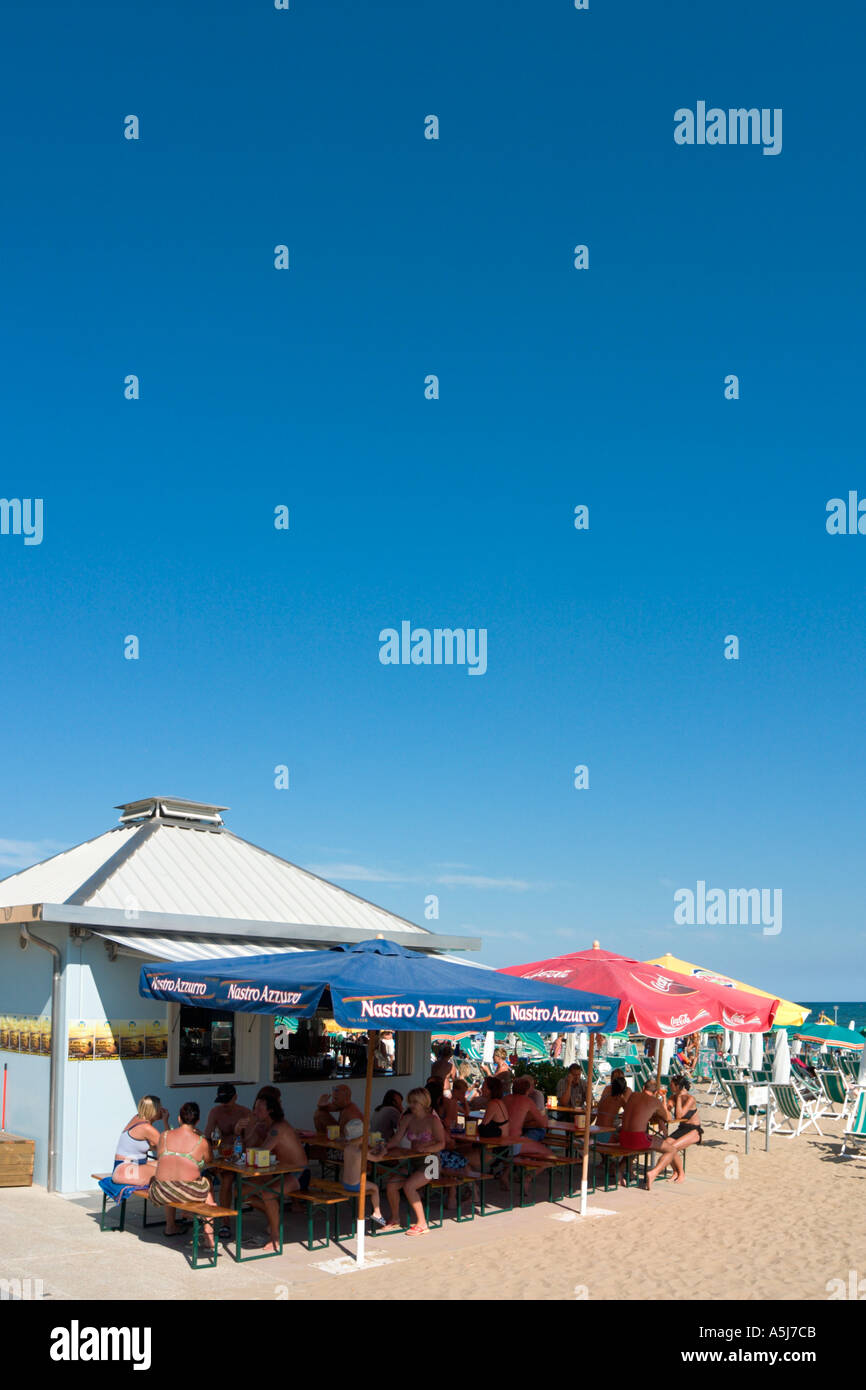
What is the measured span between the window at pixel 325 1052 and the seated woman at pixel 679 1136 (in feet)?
10.8

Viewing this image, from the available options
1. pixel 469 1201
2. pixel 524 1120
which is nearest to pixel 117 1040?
pixel 469 1201

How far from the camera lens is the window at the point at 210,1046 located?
38.0 ft

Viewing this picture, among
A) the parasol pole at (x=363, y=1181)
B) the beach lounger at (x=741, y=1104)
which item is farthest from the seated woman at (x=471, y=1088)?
the parasol pole at (x=363, y=1181)

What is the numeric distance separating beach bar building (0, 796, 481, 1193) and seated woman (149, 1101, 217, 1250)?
8.58 ft

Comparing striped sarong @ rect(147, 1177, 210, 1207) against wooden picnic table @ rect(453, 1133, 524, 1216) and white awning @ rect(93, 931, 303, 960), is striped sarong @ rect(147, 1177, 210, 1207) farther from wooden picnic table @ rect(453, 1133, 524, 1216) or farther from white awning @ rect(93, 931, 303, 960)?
wooden picnic table @ rect(453, 1133, 524, 1216)

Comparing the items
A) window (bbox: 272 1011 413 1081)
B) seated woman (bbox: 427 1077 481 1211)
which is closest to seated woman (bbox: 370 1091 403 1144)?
seated woman (bbox: 427 1077 481 1211)

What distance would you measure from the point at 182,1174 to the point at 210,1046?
3.81m

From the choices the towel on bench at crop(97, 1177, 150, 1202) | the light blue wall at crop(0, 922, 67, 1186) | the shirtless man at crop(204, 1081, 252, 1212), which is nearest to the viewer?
the towel on bench at crop(97, 1177, 150, 1202)

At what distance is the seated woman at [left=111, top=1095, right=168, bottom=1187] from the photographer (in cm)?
884

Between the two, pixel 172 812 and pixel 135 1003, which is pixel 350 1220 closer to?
pixel 135 1003

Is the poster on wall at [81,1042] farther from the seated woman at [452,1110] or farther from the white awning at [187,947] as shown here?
the seated woman at [452,1110]

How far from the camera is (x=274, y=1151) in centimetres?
870

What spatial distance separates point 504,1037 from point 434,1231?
18947 millimetres

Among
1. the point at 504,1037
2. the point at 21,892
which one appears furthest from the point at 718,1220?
the point at 504,1037
